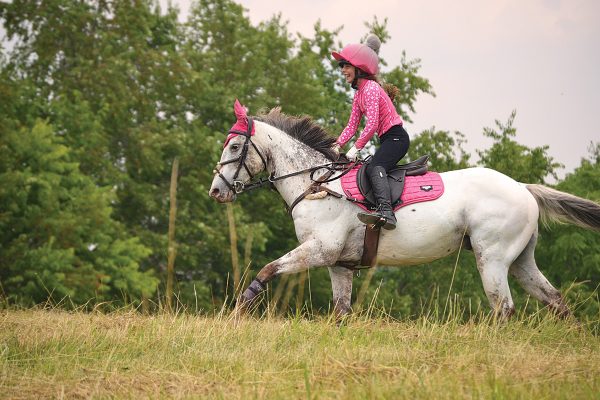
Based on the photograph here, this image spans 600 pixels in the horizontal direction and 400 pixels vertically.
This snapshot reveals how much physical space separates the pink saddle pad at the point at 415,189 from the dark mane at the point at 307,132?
746mm

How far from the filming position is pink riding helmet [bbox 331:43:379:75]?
9016 mm

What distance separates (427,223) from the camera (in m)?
8.81

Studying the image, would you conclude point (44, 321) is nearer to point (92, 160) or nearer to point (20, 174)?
point (20, 174)

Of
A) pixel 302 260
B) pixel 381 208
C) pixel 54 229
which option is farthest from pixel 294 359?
pixel 54 229

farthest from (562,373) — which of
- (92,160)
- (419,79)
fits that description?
(419,79)

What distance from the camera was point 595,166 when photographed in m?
35.1

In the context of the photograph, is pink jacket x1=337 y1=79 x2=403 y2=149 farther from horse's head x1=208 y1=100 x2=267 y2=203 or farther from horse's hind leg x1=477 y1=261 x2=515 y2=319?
horse's hind leg x1=477 y1=261 x2=515 y2=319

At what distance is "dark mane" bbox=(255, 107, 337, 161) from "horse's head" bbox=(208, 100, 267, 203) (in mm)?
432

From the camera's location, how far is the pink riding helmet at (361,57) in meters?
9.02

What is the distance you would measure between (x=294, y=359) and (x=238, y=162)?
342cm

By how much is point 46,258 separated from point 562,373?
19.2m

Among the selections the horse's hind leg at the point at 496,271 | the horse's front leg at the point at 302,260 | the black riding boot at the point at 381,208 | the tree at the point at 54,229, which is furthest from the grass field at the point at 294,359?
the tree at the point at 54,229

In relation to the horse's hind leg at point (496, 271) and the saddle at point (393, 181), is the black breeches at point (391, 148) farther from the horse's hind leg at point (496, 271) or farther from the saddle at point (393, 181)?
the horse's hind leg at point (496, 271)

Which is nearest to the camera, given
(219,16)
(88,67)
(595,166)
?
(88,67)
